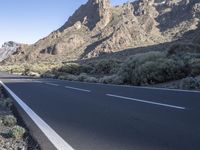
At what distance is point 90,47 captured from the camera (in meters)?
151

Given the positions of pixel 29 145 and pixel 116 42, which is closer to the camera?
pixel 29 145

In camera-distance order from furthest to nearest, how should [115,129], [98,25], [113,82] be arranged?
[98,25], [113,82], [115,129]

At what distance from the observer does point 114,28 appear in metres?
153

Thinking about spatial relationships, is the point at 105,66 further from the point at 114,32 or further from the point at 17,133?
the point at 114,32

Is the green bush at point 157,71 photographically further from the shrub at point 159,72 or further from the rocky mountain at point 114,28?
the rocky mountain at point 114,28

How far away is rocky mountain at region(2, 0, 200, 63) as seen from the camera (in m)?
141

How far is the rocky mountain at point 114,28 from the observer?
14075 centimetres

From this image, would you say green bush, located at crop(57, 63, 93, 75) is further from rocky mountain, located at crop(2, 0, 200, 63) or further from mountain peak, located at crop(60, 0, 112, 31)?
mountain peak, located at crop(60, 0, 112, 31)

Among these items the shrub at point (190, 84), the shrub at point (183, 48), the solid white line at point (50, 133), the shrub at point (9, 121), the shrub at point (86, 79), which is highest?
the shrub at point (183, 48)

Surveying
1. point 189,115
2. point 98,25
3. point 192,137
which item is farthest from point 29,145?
point 98,25

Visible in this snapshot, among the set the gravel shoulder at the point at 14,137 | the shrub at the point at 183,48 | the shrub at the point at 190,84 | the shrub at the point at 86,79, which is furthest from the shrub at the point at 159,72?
A: the gravel shoulder at the point at 14,137

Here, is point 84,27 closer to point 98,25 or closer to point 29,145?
point 98,25

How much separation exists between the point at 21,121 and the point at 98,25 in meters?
154

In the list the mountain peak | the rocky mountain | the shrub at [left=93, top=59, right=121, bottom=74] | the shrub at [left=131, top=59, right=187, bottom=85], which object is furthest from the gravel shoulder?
the mountain peak
